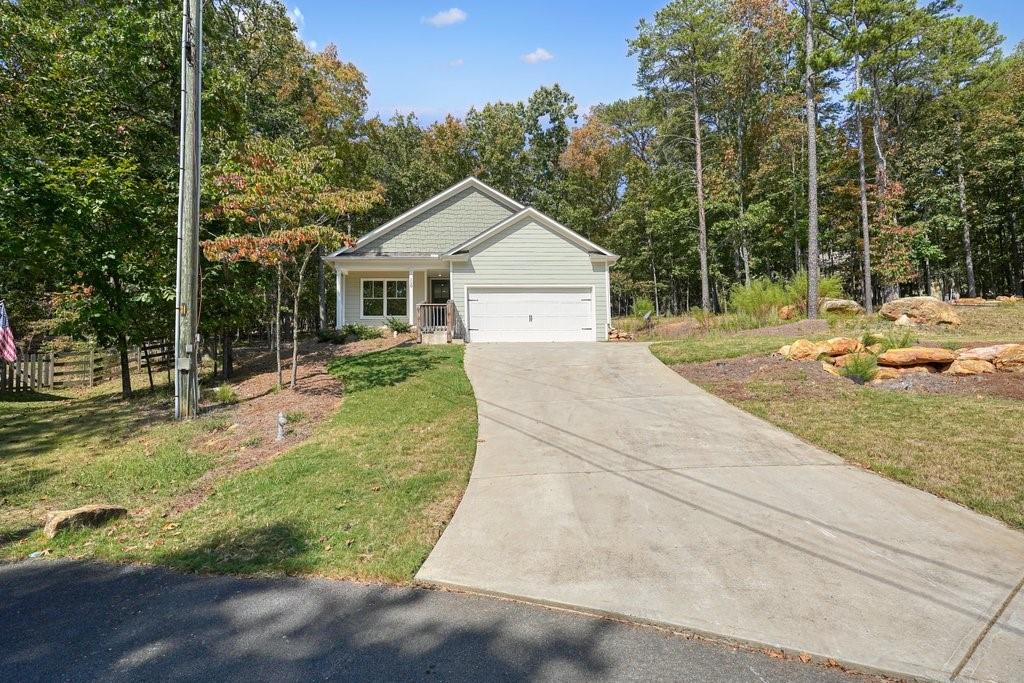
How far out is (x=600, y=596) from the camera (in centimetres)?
316

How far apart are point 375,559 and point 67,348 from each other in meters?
22.6

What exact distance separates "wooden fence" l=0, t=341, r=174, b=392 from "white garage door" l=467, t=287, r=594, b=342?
361 inches

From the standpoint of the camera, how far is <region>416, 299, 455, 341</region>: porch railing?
53.3ft

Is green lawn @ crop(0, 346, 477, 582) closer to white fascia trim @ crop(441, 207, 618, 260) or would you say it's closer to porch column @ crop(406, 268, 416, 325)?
white fascia trim @ crop(441, 207, 618, 260)

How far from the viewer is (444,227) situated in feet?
65.6

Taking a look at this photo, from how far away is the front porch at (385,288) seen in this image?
60.5ft

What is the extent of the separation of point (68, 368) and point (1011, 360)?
22.0 m

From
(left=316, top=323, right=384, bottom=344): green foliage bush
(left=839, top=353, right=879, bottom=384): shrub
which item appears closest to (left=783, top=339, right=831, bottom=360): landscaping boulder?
(left=839, top=353, right=879, bottom=384): shrub

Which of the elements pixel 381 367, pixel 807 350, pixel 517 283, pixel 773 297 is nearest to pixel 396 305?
pixel 517 283

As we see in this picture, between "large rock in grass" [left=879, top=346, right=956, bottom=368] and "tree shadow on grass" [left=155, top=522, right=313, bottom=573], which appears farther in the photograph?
"large rock in grass" [left=879, top=346, right=956, bottom=368]

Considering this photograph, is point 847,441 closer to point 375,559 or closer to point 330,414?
point 375,559

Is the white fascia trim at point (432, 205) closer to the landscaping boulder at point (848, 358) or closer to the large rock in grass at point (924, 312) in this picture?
the large rock in grass at point (924, 312)

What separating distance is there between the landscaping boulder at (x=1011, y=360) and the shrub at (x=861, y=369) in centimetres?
166

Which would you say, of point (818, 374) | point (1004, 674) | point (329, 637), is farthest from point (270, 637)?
point (818, 374)
